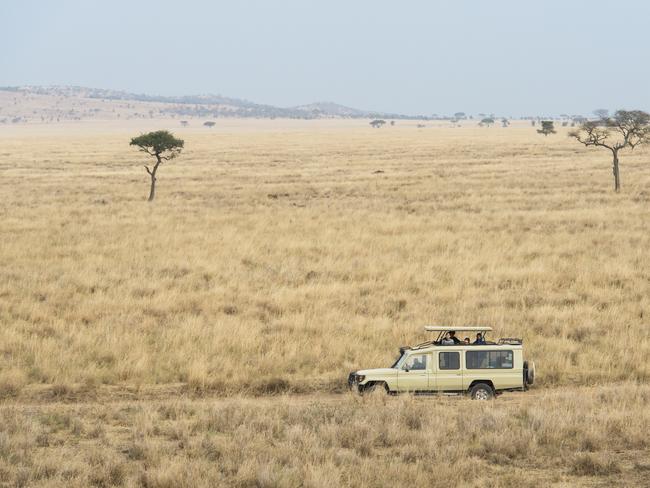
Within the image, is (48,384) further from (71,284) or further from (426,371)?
(71,284)

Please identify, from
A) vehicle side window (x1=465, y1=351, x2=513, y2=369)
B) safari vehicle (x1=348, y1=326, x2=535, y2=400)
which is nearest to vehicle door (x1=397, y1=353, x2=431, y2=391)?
safari vehicle (x1=348, y1=326, x2=535, y2=400)

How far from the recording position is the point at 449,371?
14.9 metres

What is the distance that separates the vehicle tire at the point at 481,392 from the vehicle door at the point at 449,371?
0.22 metres

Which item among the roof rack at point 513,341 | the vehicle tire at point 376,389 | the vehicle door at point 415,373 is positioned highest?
the roof rack at point 513,341

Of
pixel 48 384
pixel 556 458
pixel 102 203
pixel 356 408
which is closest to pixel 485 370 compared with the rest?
pixel 356 408

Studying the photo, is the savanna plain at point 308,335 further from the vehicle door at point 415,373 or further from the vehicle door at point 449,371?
the vehicle door at point 449,371

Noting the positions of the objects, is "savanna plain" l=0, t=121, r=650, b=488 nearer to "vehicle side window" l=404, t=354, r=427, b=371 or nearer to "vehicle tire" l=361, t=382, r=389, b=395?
"vehicle tire" l=361, t=382, r=389, b=395

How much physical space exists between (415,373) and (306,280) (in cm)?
1081

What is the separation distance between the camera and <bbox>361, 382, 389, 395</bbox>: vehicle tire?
14.3 m

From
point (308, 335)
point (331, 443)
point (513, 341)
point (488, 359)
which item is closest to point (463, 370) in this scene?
point (488, 359)

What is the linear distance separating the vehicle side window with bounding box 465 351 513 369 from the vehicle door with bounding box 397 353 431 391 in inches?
27.9

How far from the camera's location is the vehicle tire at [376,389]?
14282 mm

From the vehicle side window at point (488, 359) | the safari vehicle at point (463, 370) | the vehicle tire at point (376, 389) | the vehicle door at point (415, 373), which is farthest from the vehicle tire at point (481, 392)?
the vehicle tire at point (376, 389)

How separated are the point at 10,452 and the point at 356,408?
485cm
